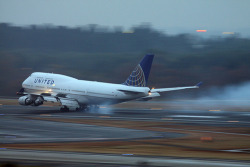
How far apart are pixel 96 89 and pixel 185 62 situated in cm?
8910

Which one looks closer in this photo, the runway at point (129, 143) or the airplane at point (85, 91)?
the runway at point (129, 143)

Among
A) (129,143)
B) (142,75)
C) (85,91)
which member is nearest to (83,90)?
(85,91)

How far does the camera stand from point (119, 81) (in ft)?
442

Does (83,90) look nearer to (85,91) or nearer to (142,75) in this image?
(85,91)

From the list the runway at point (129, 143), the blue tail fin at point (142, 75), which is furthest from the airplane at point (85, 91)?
the runway at point (129, 143)

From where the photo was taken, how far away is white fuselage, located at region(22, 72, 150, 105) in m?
60.2

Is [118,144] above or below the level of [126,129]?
below

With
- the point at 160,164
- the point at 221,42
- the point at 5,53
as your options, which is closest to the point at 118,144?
the point at 160,164

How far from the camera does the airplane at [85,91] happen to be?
60688 mm

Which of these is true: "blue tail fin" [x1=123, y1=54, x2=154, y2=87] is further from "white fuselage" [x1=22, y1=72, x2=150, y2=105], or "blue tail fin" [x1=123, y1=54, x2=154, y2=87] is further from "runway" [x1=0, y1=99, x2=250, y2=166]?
"runway" [x1=0, y1=99, x2=250, y2=166]

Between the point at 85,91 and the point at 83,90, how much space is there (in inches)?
16.4

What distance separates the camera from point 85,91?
63844 mm

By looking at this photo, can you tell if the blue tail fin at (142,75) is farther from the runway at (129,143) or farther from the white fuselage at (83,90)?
the runway at (129,143)

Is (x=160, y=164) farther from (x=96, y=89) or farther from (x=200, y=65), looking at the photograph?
(x=200, y=65)
